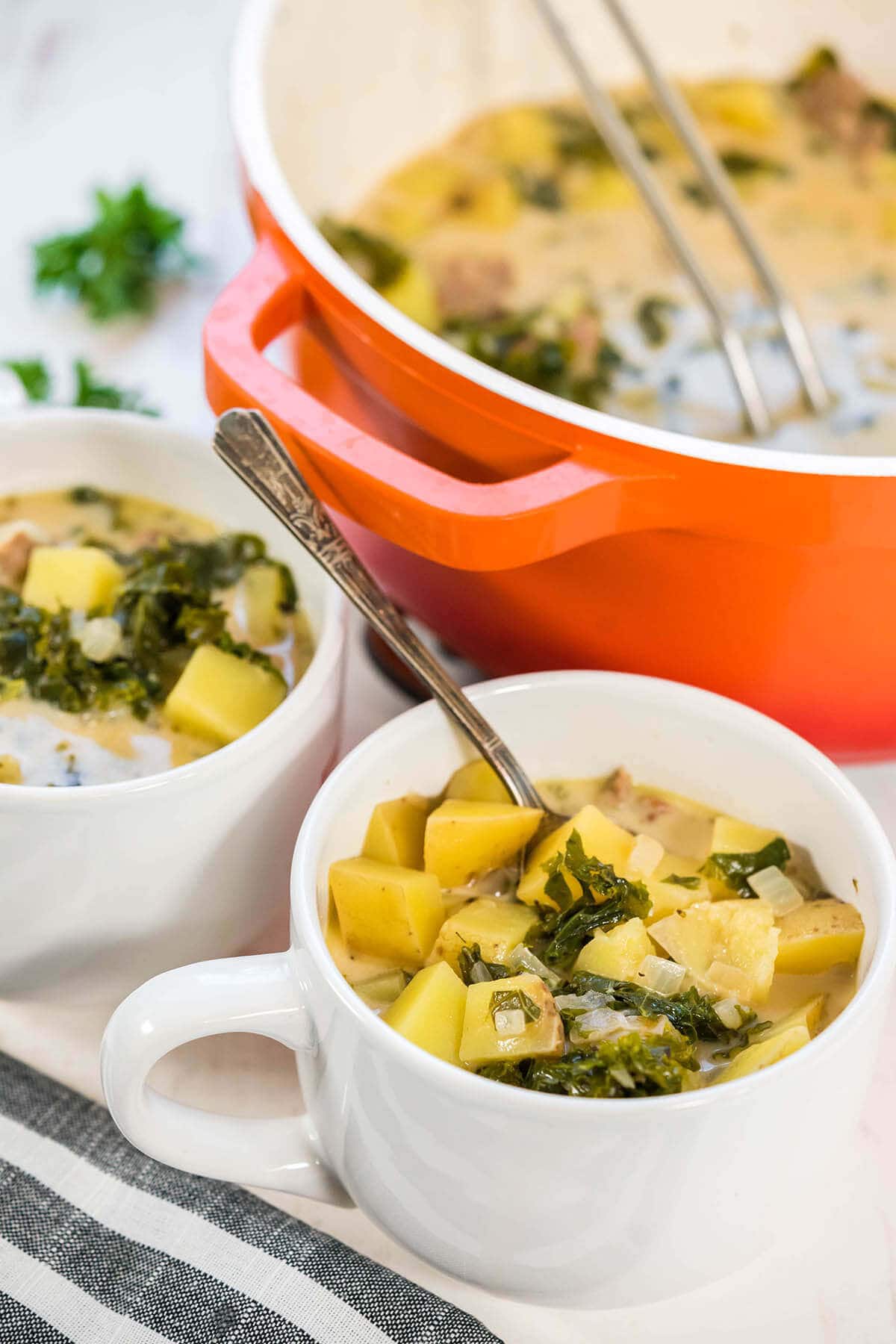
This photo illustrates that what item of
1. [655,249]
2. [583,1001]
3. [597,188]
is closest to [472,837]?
[583,1001]

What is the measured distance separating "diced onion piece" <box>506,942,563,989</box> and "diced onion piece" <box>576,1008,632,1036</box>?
4 centimetres

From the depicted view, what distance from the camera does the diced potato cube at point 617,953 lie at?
95cm

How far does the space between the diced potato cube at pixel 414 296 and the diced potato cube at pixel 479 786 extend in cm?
56

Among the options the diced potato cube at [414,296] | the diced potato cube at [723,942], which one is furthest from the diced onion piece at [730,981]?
the diced potato cube at [414,296]

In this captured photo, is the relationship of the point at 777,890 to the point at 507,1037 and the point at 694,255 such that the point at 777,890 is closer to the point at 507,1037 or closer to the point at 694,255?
the point at 507,1037

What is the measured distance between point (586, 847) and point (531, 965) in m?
0.11

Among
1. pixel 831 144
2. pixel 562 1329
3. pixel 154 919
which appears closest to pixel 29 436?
pixel 154 919

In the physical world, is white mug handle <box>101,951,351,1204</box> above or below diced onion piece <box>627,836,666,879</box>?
above

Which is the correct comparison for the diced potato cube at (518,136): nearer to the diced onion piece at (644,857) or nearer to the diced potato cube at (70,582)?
the diced potato cube at (70,582)

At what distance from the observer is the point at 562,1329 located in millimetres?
970

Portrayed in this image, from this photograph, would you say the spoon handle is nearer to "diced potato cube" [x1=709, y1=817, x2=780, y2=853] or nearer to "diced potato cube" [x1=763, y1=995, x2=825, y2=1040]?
"diced potato cube" [x1=709, y1=817, x2=780, y2=853]

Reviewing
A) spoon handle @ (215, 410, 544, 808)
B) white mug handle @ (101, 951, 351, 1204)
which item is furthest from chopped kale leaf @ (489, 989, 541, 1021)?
spoon handle @ (215, 410, 544, 808)

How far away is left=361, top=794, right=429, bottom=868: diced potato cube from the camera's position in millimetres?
1040

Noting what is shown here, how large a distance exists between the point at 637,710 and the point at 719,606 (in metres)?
0.10
